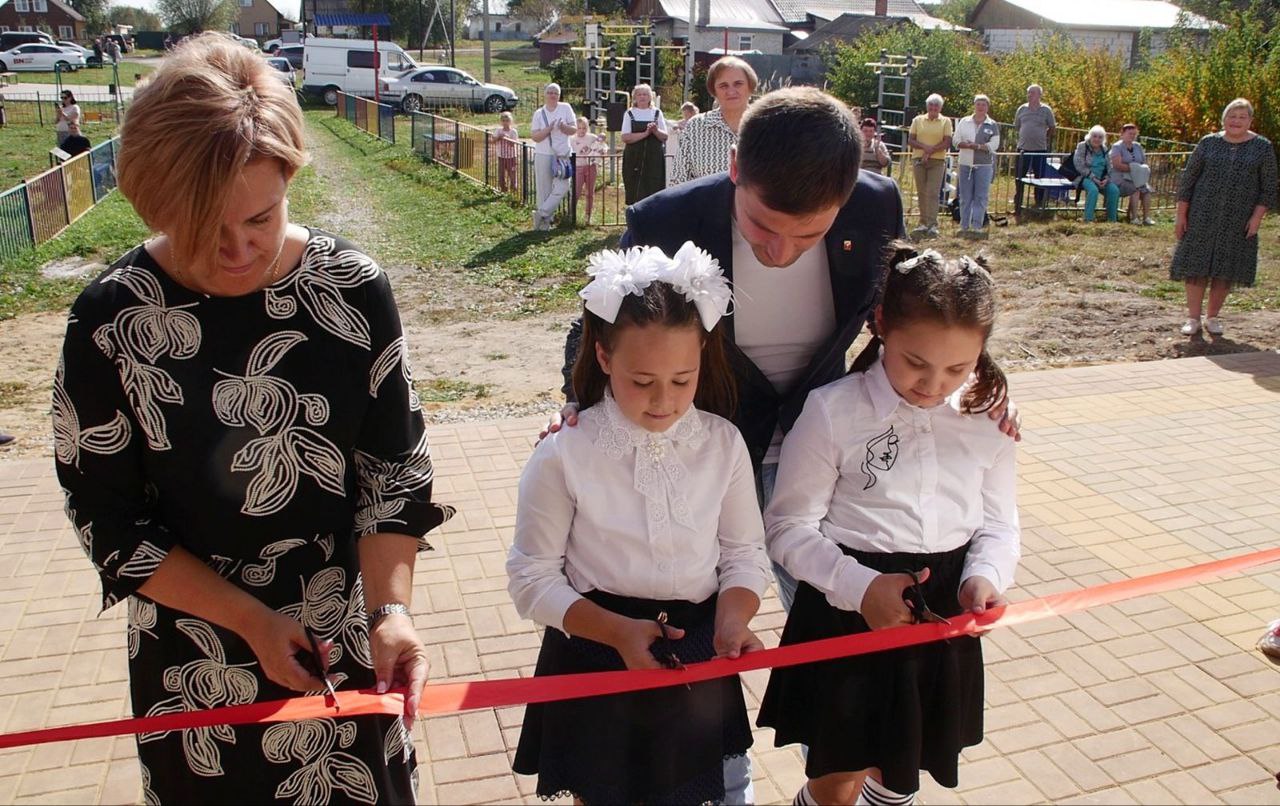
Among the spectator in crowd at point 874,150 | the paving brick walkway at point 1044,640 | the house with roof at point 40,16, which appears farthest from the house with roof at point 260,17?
the paving brick walkway at point 1044,640

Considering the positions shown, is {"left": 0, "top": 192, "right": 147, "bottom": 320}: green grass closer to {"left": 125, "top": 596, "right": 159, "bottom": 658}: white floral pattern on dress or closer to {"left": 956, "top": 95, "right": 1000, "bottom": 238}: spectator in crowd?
{"left": 125, "top": 596, "right": 159, "bottom": 658}: white floral pattern on dress

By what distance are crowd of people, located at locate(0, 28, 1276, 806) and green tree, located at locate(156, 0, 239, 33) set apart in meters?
89.2

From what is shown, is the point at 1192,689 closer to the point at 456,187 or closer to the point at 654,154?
the point at 654,154

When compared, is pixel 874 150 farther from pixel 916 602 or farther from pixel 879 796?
pixel 916 602

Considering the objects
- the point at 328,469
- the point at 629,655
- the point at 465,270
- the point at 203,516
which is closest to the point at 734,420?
the point at 629,655

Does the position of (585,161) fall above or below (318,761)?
above


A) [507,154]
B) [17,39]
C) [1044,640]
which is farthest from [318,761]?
[17,39]

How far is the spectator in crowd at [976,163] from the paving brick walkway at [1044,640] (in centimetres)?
826

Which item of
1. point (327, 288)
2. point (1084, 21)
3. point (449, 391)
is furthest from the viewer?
point (1084, 21)

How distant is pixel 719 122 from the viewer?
845cm

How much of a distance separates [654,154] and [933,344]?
10574 mm

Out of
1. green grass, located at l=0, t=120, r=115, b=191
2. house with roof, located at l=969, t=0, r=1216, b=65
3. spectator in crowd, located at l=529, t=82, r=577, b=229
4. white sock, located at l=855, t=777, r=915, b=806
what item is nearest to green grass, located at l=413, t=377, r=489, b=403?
white sock, located at l=855, t=777, r=915, b=806

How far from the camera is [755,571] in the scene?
7.70ft

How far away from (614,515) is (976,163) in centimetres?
1349
